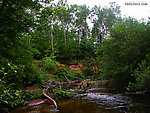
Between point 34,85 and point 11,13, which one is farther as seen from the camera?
point 34,85

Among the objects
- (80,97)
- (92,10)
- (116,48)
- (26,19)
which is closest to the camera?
(26,19)

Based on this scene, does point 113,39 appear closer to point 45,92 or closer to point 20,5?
point 45,92

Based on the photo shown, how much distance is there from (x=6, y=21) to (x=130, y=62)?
12.6 m

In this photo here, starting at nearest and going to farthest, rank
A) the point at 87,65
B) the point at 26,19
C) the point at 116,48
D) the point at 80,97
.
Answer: the point at 26,19
the point at 80,97
the point at 116,48
the point at 87,65

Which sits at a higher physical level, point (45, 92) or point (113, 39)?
point (113, 39)

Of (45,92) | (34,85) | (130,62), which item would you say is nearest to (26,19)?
(45,92)

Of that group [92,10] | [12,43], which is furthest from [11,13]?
[92,10]

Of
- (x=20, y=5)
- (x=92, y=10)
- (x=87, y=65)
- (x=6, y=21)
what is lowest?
(x=87, y=65)

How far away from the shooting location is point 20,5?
14.7 feet

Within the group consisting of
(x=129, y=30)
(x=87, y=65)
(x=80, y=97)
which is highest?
(x=129, y=30)

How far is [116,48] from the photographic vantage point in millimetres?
15430

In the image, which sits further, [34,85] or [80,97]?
[34,85]

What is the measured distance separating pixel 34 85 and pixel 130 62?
31.8 feet

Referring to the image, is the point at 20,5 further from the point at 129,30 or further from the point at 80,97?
the point at 129,30
